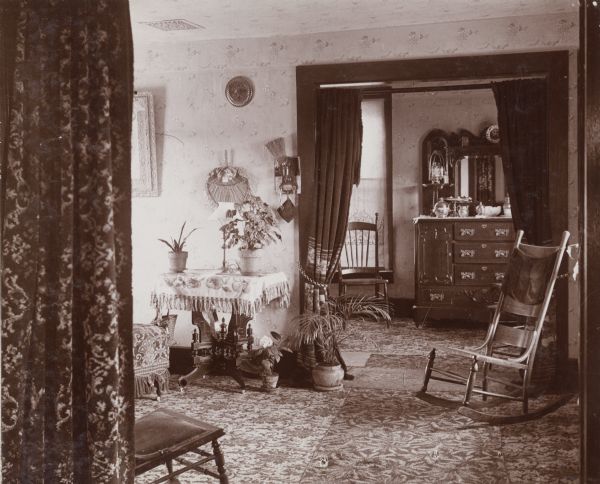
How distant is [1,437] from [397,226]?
7.35 meters

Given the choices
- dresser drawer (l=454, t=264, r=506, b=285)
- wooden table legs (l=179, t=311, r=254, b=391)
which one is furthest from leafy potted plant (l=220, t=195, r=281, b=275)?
dresser drawer (l=454, t=264, r=506, b=285)

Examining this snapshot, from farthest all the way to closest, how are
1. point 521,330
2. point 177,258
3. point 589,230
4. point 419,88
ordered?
point 419,88 → point 177,258 → point 521,330 → point 589,230

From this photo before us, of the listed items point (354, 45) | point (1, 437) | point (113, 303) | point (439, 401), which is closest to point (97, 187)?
point (113, 303)

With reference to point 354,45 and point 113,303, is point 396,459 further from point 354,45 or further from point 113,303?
point 354,45

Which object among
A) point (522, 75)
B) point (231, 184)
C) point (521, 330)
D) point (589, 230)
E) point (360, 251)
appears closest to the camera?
point (589, 230)

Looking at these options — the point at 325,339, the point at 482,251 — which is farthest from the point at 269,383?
the point at 482,251

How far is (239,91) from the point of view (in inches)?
237

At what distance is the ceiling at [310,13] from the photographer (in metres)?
5.01

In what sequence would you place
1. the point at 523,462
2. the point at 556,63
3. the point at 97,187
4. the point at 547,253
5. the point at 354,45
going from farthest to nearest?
the point at 354,45
the point at 556,63
the point at 547,253
the point at 523,462
the point at 97,187

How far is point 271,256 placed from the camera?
6047mm

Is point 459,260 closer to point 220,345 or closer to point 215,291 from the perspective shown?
point 220,345

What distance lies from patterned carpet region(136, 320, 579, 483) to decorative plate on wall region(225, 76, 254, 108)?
253cm

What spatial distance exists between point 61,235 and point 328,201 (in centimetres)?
399

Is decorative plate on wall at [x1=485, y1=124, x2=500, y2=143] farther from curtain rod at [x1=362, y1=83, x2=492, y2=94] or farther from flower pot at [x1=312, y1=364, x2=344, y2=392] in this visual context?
flower pot at [x1=312, y1=364, x2=344, y2=392]
